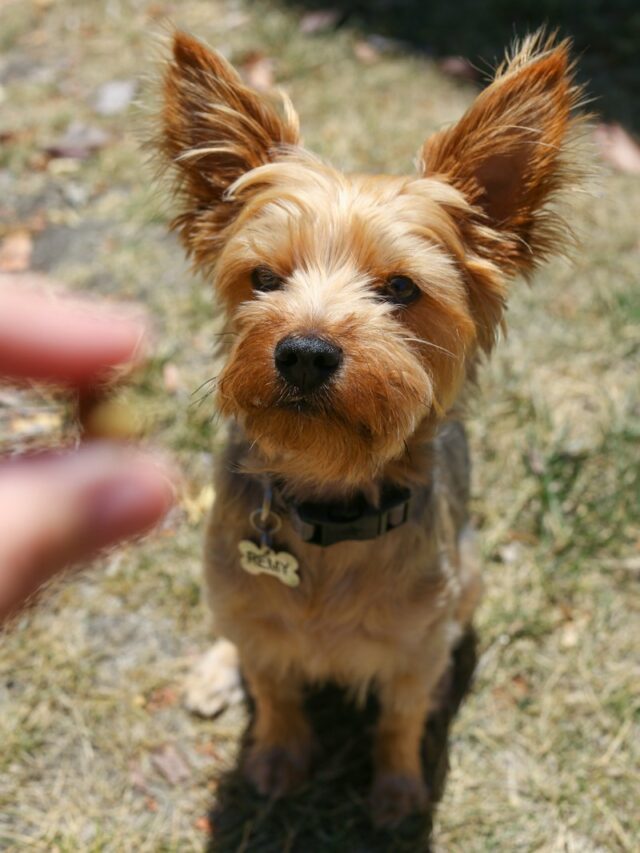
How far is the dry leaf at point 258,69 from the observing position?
243 inches

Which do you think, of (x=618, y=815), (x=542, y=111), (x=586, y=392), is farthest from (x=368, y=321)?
(x=586, y=392)

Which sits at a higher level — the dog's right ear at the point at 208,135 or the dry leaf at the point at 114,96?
the dog's right ear at the point at 208,135

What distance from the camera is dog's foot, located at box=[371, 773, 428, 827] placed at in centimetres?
315

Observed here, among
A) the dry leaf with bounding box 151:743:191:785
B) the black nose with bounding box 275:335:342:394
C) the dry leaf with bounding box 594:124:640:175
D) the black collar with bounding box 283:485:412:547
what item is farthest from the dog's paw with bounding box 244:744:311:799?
the dry leaf with bounding box 594:124:640:175

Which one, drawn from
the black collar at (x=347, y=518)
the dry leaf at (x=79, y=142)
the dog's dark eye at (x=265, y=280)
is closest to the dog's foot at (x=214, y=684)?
the black collar at (x=347, y=518)

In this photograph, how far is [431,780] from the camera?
10.9 feet

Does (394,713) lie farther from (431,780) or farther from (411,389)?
(411,389)

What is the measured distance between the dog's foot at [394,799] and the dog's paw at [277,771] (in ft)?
1.01

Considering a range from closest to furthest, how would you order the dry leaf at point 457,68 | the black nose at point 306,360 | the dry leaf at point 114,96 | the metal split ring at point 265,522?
the black nose at point 306,360
the metal split ring at point 265,522
the dry leaf at point 114,96
the dry leaf at point 457,68

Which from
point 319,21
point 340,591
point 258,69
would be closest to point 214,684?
point 340,591

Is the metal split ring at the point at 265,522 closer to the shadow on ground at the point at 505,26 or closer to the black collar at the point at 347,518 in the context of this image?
the black collar at the point at 347,518

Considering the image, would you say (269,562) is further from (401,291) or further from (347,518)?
(401,291)

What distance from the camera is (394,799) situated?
125 inches

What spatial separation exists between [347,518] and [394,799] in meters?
1.31
